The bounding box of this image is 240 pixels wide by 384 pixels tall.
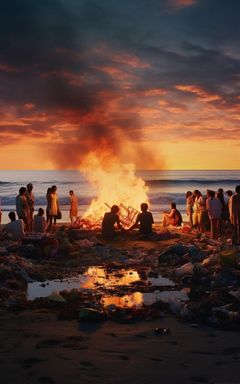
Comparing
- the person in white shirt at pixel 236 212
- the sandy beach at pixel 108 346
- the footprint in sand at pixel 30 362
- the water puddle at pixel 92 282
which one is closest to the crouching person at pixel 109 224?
the person in white shirt at pixel 236 212

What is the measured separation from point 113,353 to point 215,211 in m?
11.9

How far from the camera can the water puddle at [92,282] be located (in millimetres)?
10531

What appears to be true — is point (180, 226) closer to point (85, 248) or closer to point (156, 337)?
point (85, 248)

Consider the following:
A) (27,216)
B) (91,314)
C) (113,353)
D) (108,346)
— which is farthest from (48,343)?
(27,216)

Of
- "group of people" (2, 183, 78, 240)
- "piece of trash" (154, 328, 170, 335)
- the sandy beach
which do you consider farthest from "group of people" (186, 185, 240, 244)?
"piece of trash" (154, 328, 170, 335)

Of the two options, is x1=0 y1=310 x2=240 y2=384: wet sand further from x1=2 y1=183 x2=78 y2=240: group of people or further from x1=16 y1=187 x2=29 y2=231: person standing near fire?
x1=16 y1=187 x2=29 y2=231: person standing near fire

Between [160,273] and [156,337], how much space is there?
210 inches

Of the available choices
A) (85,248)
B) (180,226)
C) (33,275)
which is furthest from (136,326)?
(180,226)

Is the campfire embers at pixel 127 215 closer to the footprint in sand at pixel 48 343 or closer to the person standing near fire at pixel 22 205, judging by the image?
the person standing near fire at pixel 22 205

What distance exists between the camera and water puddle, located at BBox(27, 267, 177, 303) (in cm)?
1053

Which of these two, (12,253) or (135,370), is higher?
(12,253)

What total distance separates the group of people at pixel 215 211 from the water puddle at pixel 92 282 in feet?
18.2

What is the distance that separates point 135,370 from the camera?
5.96m

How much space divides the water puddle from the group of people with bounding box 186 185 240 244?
5.55 meters
